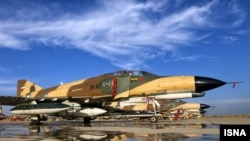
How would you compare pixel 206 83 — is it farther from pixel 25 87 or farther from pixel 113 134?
pixel 25 87

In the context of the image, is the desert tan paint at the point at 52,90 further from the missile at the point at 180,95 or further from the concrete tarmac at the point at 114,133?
the concrete tarmac at the point at 114,133

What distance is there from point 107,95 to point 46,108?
14.0ft

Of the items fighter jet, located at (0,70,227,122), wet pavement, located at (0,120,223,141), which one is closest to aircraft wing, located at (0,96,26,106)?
fighter jet, located at (0,70,227,122)

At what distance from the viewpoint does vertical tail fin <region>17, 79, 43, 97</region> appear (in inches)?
1166

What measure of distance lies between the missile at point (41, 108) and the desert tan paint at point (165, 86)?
3.99 m

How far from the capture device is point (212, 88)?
1823cm

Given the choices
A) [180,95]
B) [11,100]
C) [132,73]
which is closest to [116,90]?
[132,73]

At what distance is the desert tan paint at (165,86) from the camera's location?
18703mm

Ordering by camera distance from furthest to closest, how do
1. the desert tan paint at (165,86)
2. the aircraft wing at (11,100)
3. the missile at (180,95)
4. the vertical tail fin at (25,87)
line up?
1. the vertical tail fin at (25,87)
2. the aircraft wing at (11,100)
3. the missile at (180,95)
4. the desert tan paint at (165,86)

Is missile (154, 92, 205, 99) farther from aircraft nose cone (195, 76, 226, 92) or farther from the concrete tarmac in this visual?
the concrete tarmac

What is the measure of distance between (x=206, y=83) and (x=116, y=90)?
20.7 feet

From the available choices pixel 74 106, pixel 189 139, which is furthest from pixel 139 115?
pixel 189 139

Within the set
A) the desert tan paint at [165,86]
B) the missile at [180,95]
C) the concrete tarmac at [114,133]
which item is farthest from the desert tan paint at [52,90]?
the concrete tarmac at [114,133]

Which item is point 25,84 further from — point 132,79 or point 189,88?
point 189,88
